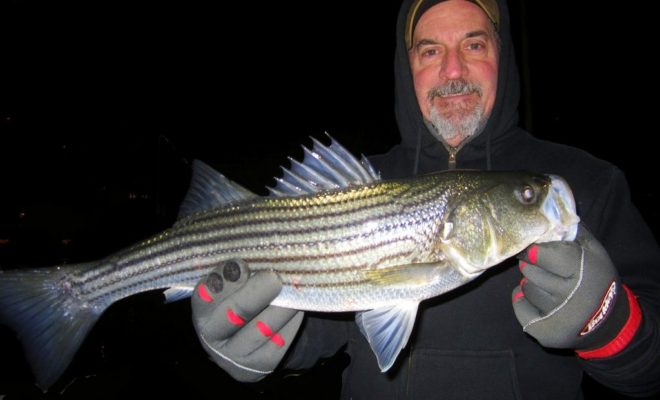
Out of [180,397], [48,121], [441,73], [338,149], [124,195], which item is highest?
[441,73]

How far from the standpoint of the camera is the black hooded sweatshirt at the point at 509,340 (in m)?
1.96

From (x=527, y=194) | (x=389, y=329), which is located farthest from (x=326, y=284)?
(x=527, y=194)

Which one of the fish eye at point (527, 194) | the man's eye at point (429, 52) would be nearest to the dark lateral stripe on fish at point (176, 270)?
the fish eye at point (527, 194)

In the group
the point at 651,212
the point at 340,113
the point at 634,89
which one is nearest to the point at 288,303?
the point at 651,212

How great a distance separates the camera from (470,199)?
1903mm

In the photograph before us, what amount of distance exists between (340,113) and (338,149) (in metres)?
22.6

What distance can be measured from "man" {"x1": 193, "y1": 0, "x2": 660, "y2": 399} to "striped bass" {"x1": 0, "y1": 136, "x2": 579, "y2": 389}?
0.45 feet

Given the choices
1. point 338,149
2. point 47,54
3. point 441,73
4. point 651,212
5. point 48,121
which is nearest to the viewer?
point 338,149

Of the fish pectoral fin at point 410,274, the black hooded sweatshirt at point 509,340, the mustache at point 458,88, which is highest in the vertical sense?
the mustache at point 458,88

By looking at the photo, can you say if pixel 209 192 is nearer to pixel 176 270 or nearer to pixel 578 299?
pixel 176 270

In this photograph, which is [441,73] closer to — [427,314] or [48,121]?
[427,314]

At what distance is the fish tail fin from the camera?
7.16 feet

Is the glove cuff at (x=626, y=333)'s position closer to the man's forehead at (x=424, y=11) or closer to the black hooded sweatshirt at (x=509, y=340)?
the black hooded sweatshirt at (x=509, y=340)

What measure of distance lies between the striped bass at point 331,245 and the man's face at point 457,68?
0.68 m
